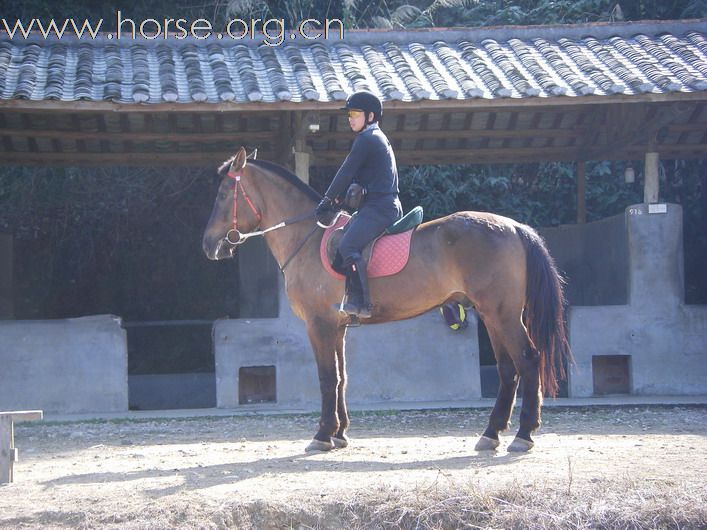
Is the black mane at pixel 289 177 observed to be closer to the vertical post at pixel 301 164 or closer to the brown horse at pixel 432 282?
the brown horse at pixel 432 282

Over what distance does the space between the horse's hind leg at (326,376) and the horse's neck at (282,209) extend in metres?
0.73

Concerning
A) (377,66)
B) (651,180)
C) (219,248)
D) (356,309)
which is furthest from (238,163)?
(651,180)

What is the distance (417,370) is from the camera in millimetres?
10875

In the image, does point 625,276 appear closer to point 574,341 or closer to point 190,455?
point 574,341

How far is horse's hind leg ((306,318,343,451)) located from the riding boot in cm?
35

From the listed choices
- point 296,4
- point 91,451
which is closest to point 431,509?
point 91,451

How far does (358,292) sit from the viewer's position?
7.29 metres

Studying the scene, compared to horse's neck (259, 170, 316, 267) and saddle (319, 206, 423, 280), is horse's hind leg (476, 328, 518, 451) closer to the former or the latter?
saddle (319, 206, 423, 280)

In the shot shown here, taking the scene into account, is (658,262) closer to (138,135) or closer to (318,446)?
(318,446)

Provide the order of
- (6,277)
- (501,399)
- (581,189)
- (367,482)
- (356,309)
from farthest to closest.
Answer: (6,277) → (581,189) → (501,399) → (356,309) → (367,482)

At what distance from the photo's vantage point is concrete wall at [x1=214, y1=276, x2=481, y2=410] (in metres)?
10.7

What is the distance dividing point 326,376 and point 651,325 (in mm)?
5253

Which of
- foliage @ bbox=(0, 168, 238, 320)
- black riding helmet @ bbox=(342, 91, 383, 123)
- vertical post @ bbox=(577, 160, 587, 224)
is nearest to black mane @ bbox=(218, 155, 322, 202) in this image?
black riding helmet @ bbox=(342, 91, 383, 123)

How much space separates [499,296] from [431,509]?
85.4 inches
